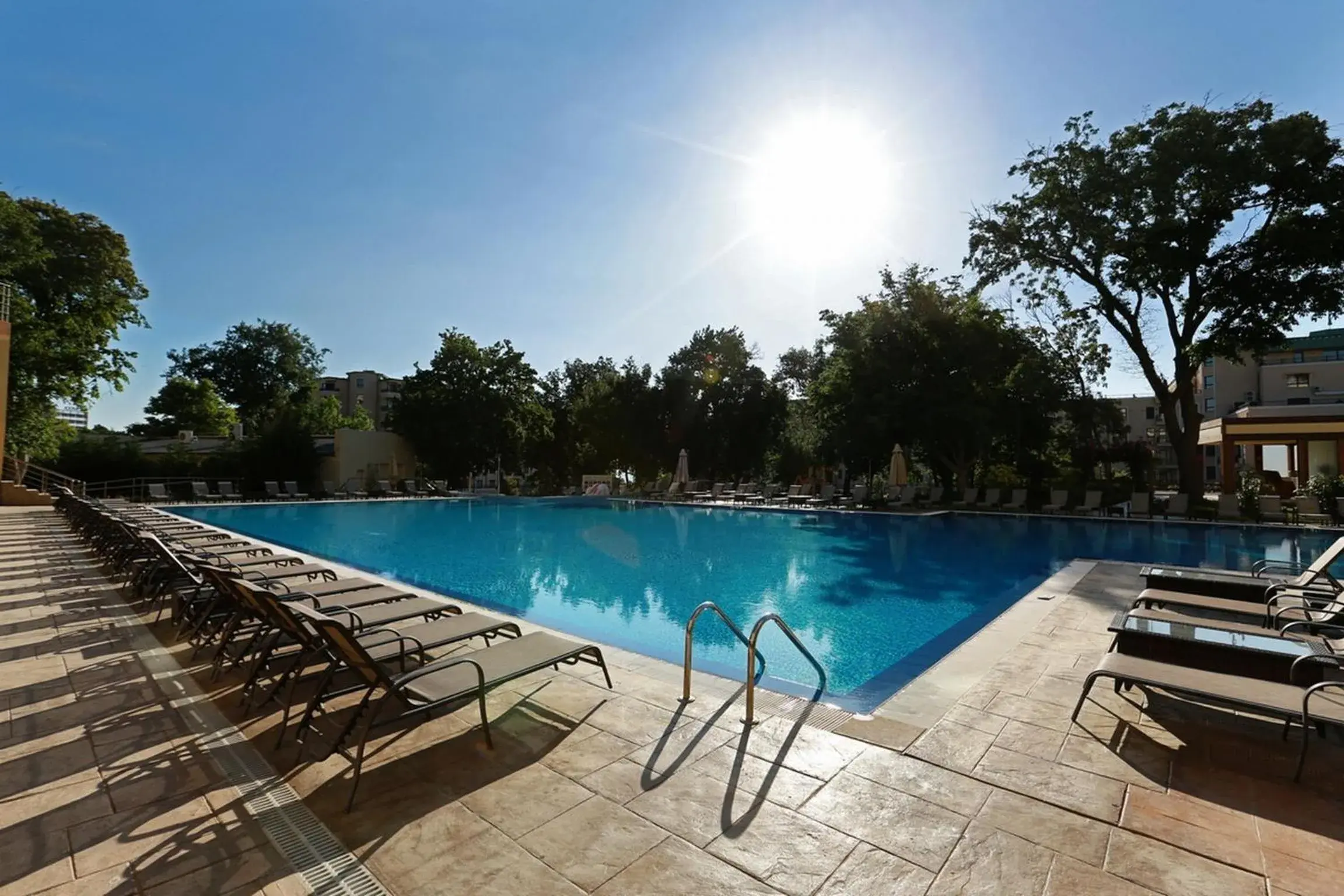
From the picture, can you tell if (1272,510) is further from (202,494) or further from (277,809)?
(202,494)

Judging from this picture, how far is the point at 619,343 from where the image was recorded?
92.0 feet

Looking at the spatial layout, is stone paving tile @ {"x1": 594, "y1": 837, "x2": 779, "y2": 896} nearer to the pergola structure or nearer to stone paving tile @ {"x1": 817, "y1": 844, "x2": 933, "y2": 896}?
stone paving tile @ {"x1": 817, "y1": 844, "x2": 933, "y2": 896}

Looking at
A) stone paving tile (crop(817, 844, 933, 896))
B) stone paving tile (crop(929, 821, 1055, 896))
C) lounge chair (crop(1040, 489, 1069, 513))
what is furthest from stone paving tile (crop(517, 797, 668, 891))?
lounge chair (crop(1040, 489, 1069, 513))

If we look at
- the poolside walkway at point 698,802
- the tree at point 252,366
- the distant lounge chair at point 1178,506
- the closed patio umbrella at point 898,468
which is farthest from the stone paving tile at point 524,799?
the tree at point 252,366

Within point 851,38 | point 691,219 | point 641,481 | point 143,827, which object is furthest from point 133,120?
point 641,481

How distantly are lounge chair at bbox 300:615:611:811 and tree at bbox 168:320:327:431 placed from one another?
49.2 metres

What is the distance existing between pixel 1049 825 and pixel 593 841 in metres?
1.76

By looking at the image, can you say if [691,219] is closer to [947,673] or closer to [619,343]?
[947,673]

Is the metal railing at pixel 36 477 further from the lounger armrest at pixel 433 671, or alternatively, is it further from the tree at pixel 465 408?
the lounger armrest at pixel 433 671

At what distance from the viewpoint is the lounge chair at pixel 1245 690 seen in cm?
271

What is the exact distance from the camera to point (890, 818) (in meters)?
2.51

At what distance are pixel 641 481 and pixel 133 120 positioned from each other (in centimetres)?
2222

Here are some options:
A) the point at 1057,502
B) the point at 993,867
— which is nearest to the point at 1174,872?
the point at 993,867

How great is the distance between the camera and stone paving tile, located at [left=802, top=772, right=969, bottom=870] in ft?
7.59
